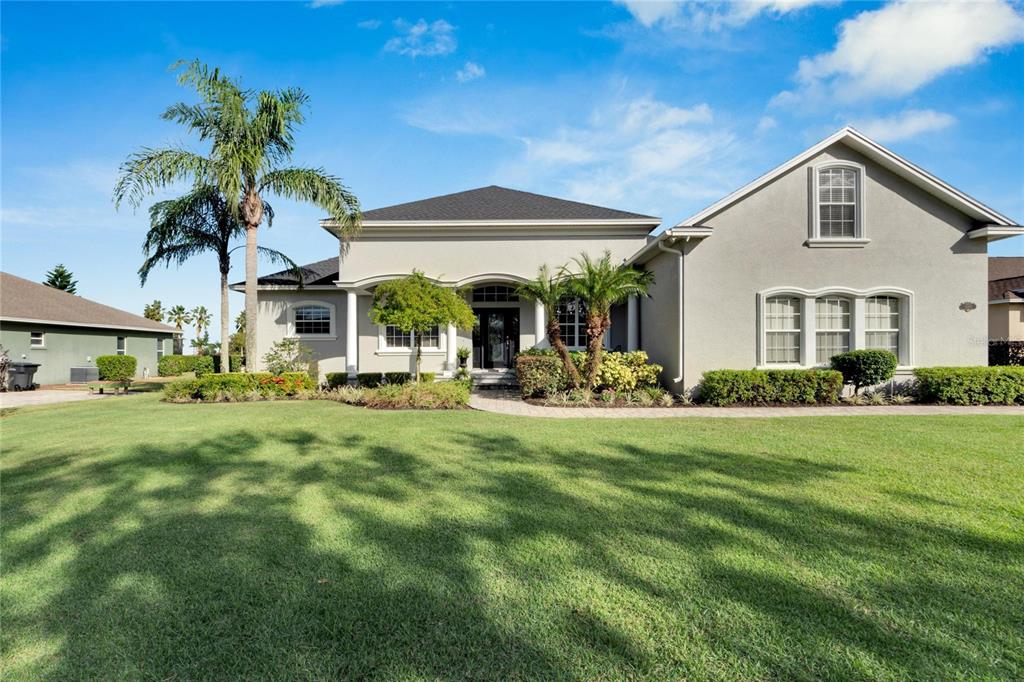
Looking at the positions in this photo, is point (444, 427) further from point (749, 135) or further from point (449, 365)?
point (749, 135)

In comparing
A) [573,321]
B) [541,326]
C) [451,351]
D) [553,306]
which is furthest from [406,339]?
[553,306]

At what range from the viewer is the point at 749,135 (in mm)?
12641

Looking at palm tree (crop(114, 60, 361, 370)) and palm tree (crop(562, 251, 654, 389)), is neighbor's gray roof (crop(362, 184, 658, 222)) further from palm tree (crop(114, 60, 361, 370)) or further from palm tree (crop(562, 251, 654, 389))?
palm tree (crop(562, 251, 654, 389))

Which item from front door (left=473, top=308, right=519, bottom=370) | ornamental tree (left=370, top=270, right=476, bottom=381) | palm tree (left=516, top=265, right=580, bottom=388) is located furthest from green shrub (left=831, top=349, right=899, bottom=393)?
ornamental tree (left=370, top=270, right=476, bottom=381)

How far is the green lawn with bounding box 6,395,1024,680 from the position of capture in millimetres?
2367

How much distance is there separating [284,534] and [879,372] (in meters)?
13.5

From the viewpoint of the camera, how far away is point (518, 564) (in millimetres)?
3312

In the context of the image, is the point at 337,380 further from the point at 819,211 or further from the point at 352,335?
the point at 819,211

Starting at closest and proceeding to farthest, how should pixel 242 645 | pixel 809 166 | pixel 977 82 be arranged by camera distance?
pixel 242 645, pixel 977 82, pixel 809 166

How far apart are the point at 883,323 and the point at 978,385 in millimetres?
2418

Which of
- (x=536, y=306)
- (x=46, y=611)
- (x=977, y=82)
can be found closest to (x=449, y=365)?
(x=536, y=306)

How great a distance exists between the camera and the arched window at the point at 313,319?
57.6ft

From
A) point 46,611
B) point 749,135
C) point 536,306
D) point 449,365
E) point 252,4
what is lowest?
point 46,611

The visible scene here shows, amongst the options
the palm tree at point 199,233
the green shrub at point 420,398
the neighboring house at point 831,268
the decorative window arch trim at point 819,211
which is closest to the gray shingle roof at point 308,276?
the palm tree at point 199,233
